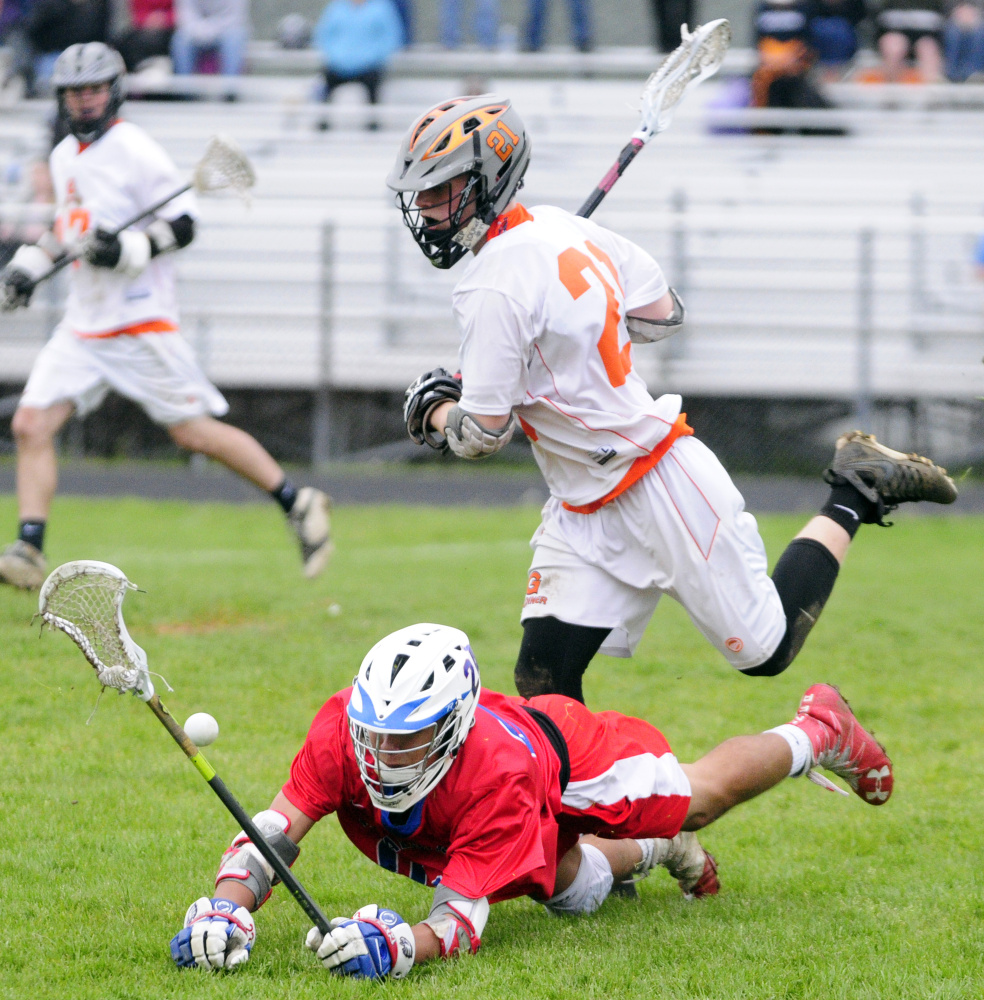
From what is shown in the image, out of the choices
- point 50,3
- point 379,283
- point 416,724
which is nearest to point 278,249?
point 379,283

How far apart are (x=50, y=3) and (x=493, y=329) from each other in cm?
1357

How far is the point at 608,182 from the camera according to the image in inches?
201

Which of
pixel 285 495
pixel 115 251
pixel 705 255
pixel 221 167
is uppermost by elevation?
pixel 221 167

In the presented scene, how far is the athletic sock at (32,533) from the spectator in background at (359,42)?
963 centimetres

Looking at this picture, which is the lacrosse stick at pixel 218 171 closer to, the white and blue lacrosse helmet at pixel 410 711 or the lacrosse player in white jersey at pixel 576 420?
the lacrosse player in white jersey at pixel 576 420

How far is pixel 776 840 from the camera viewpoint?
4.59 metres

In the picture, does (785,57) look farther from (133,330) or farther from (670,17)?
(133,330)

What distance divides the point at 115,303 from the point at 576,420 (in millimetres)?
4027

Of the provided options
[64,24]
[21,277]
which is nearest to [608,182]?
[21,277]

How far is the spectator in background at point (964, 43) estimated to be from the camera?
1550cm

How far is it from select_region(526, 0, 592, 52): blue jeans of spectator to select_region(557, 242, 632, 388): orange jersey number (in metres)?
13.1

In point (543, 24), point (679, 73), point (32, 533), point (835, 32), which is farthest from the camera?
point (543, 24)

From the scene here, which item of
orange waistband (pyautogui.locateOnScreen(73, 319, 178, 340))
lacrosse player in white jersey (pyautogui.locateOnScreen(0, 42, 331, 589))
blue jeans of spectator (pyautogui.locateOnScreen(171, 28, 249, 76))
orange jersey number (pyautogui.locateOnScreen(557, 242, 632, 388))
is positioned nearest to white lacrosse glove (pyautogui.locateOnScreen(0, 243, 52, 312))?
lacrosse player in white jersey (pyautogui.locateOnScreen(0, 42, 331, 589))

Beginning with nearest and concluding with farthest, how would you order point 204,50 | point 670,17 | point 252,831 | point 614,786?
1. point 252,831
2. point 614,786
3. point 670,17
4. point 204,50
